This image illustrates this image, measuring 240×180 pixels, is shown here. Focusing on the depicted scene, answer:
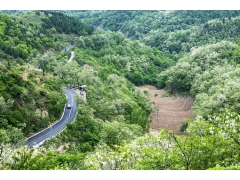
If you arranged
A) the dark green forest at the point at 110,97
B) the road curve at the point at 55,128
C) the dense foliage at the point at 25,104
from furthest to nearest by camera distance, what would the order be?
the dense foliage at the point at 25,104 → the road curve at the point at 55,128 → the dark green forest at the point at 110,97

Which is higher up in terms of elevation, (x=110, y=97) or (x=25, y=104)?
(x=25, y=104)

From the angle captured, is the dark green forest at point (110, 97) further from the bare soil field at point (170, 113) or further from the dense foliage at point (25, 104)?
the bare soil field at point (170, 113)

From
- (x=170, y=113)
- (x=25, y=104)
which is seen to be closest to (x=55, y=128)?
(x=25, y=104)

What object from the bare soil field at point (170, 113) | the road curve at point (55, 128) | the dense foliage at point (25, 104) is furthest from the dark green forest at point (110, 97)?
the bare soil field at point (170, 113)

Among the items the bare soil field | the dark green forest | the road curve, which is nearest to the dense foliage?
the dark green forest

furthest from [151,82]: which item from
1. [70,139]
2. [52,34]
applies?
[70,139]

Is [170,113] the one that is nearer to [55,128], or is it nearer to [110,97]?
[110,97]

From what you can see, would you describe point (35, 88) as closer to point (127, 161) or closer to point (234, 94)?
point (127, 161)
